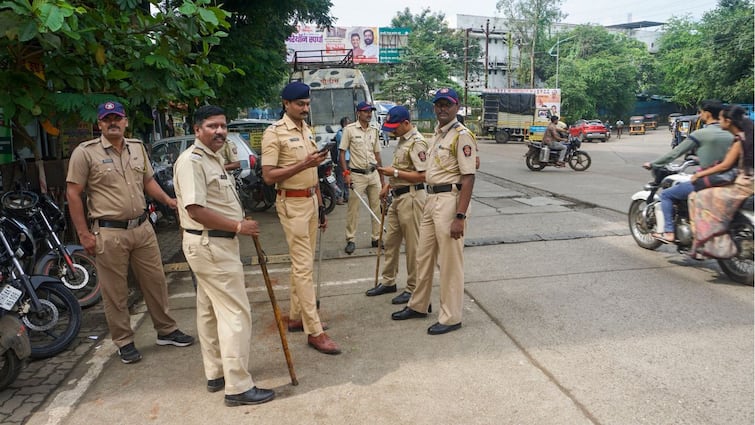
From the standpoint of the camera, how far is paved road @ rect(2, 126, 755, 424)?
10.2 ft

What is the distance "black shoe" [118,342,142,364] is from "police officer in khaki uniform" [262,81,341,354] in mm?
1228

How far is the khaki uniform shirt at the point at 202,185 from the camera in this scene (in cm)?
309

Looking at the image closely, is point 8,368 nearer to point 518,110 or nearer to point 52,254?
point 52,254

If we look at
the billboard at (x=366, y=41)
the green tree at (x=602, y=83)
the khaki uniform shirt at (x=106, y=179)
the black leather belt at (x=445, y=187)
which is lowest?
the black leather belt at (x=445, y=187)

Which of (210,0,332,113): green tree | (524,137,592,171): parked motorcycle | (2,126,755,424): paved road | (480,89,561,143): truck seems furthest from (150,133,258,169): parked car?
(480,89,561,143): truck

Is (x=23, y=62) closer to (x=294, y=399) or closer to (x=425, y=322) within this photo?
(x=294, y=399)

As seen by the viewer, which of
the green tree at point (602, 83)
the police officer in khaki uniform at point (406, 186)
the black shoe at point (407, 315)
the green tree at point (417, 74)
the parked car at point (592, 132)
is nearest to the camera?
the black shoe at point (407, 315)

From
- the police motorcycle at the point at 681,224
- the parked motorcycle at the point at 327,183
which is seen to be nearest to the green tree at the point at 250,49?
the parked motorcycle at the point at 327,183

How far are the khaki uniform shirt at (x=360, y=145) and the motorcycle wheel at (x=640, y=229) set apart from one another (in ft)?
10.9

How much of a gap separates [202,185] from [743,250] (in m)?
4.86

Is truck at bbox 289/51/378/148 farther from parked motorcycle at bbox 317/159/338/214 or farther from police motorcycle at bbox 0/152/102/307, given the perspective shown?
police motorcycle at bbox 0/152/102/307

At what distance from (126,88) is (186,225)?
245cm

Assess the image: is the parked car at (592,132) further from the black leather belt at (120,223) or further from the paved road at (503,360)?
the black leather belt at (120,223)

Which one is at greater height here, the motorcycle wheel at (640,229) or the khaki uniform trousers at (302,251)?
the khaki uniform trousers at (302,251)
